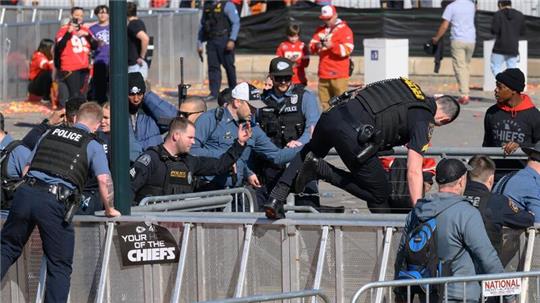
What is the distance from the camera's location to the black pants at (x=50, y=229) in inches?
391

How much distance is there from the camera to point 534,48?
25.7 meters

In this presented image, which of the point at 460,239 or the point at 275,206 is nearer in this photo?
the point at 460,239

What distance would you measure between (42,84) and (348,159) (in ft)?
47.1

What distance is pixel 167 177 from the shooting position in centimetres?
1124

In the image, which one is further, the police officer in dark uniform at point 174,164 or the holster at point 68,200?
the police officer in dark uniform at point 174,164

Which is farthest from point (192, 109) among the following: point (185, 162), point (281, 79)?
point (185, 162)

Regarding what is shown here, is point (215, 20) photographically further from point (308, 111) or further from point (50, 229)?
point (50, 229)

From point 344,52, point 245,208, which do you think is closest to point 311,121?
point 245,208

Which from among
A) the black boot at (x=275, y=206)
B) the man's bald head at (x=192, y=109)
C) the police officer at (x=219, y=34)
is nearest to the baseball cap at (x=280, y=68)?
the man's bald head at (x=192, y=109)

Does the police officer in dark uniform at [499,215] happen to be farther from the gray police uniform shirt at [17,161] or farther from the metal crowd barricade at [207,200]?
the gray police uniform shirt at [17,161]

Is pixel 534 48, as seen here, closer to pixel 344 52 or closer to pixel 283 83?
pixel 344 52

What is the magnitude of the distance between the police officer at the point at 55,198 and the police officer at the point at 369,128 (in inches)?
51.8

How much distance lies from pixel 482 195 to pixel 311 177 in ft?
6.30

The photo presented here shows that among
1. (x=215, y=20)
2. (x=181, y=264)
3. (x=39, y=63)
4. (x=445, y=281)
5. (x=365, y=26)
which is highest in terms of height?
(x=215, y=20)
